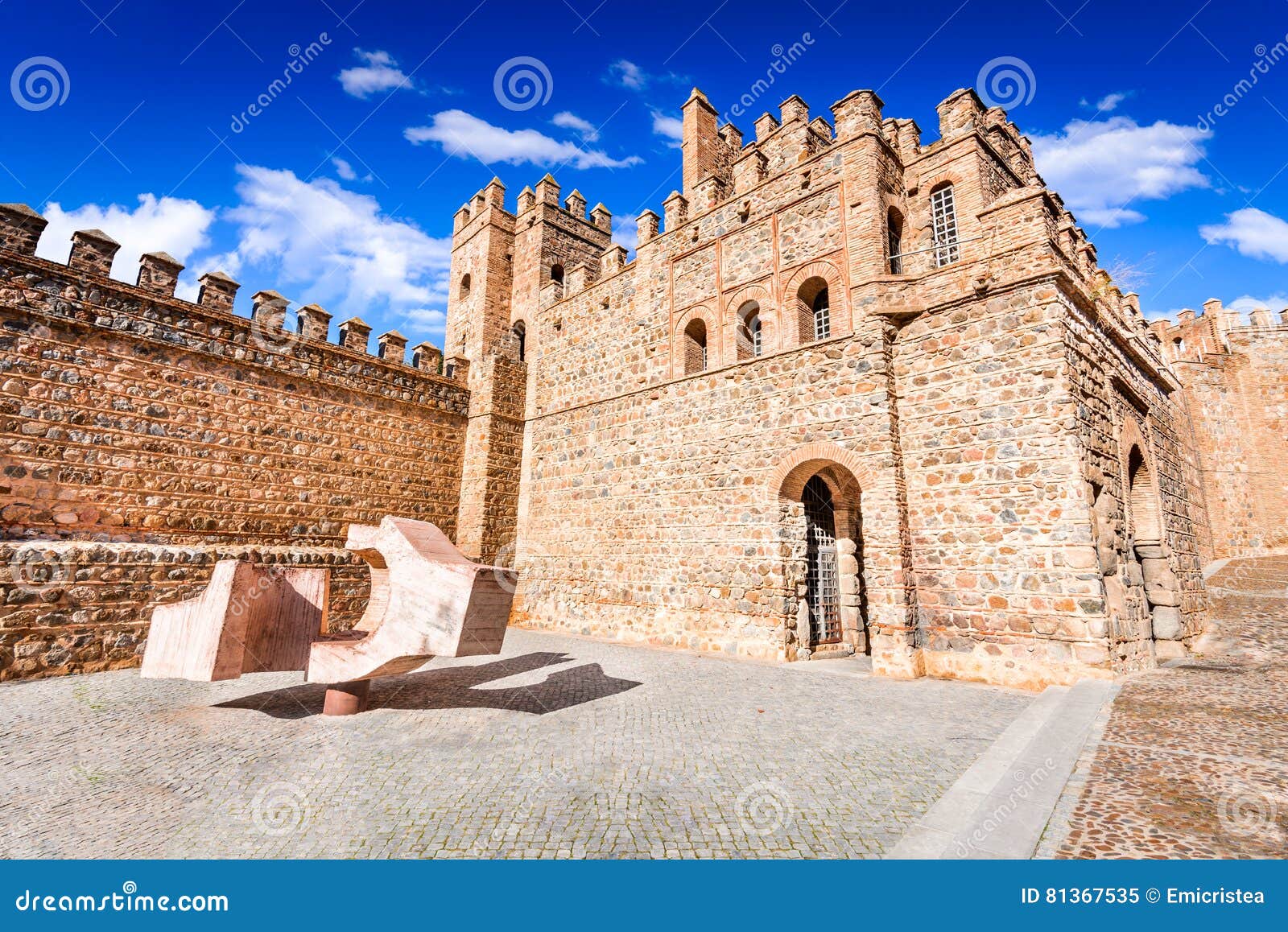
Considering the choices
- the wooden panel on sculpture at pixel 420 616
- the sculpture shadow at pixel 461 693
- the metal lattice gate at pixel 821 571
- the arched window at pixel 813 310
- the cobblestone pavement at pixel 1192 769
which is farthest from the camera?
the metal lattice gate at pixel 821 571

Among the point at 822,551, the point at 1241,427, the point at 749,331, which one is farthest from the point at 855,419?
the point at 1241,427

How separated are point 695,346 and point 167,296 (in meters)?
10.2

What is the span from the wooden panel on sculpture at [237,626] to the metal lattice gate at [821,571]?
7.75m

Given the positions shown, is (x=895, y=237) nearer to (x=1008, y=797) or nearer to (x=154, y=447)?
(x=1008, y=797)

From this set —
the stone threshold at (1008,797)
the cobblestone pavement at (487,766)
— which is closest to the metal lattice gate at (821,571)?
the cobblestone pavement at (487,766)

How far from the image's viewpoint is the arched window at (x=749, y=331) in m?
11.2

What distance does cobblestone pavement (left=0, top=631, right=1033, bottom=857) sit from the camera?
318 cm

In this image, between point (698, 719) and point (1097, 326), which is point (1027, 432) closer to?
point (1097, 326)

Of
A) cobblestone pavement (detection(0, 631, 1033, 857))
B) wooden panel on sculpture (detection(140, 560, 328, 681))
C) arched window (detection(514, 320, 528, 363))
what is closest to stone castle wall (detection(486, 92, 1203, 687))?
cobblestone pavement (detection(0, 631, 1033, 857))

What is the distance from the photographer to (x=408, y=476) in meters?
13.9

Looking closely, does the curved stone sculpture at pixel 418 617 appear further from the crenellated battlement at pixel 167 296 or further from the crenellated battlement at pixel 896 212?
the crenellated battlement at pixel 167 296

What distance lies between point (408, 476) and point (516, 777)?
11209 mm

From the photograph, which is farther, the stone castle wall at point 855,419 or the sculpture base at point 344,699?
the stone castle wall at point 855,419

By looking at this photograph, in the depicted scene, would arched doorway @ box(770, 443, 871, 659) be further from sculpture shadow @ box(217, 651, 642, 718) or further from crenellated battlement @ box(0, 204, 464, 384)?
crenellated battlement @ box(0, 204, 464, 384)
